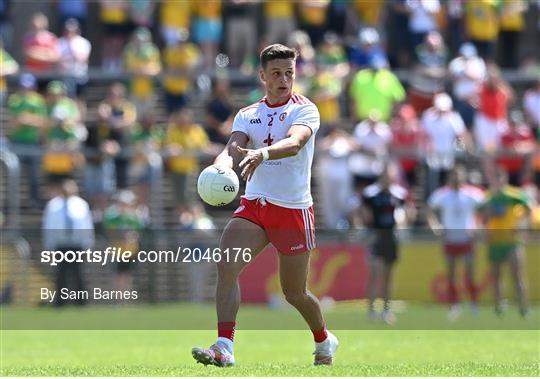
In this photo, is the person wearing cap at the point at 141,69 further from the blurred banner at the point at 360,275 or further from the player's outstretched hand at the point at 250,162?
the player's outstretched hand at the point at 250,162

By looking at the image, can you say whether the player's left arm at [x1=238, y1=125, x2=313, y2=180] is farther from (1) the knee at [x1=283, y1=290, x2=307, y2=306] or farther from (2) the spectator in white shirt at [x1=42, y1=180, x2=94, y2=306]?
(2) the spectator in white shirt at [x1=42, y1=180, x2=94, y2=306]

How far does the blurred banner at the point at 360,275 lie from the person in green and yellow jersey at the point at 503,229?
818 mm

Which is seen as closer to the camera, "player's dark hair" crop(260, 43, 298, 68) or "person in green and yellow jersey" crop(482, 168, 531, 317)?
"player's dark hair" crop(260, 43, 298, 68)

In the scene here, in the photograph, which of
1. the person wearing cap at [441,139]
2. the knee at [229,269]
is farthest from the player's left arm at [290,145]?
the person wearing cap at [441,139]

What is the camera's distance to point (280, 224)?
11352 millimetres

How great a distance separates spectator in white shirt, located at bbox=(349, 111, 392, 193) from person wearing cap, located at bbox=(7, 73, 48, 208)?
212 inches

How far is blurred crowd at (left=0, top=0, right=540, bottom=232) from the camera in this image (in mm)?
24547

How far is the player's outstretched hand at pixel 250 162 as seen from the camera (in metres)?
10.3

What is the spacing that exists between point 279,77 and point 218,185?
41.9 inches

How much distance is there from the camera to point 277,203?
37.3 ft

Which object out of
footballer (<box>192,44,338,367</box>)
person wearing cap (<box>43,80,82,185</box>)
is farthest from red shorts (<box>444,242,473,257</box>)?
footballer (<box>192,44,338,367</box>)

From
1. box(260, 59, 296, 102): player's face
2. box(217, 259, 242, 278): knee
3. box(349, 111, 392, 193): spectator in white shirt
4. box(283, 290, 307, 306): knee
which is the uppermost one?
box(260, 59, 296, 102): player's face

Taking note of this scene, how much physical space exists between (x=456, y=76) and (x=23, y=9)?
9133mm

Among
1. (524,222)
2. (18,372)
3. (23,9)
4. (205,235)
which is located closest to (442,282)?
(524,222)
